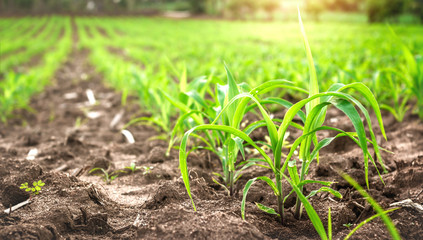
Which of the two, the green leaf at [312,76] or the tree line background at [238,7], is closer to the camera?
the green leaf at [312,76]

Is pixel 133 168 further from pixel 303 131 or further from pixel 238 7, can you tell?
pixel 238 7

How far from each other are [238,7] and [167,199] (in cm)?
4282

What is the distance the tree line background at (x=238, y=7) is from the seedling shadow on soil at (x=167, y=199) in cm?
2579

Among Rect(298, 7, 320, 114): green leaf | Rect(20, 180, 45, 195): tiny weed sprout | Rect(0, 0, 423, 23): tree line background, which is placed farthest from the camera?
Rect(0, 0, 423, 23): tree line background

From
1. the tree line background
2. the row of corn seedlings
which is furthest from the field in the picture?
the tree line background

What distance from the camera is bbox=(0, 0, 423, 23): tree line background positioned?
24125 mm

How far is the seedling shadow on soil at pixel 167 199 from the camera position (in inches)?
48.1

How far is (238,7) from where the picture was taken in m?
41.7

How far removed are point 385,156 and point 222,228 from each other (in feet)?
4.02

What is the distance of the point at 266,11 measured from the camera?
4525cm

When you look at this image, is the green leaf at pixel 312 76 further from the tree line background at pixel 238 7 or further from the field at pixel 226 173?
the tree line background at pixel 238 7

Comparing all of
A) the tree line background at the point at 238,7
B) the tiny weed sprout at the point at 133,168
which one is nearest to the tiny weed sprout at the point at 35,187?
the tiny weed sprout at the point at 133,168

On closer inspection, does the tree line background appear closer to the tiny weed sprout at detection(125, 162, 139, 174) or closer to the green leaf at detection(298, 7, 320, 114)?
the tiny weed sprout at detection(125, 162, 139, 174)

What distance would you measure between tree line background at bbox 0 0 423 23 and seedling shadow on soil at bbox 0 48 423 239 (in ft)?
84.6
